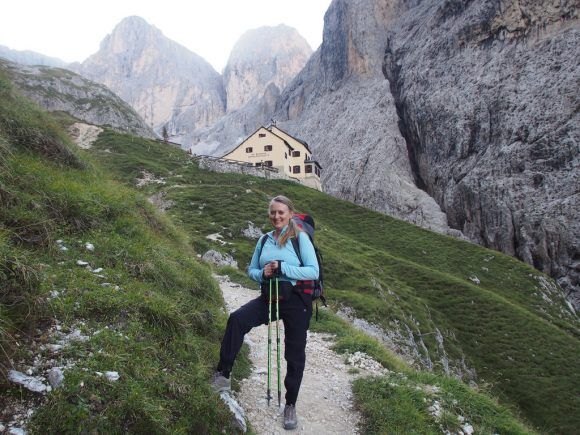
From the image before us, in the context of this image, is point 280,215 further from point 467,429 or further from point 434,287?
point 434,287

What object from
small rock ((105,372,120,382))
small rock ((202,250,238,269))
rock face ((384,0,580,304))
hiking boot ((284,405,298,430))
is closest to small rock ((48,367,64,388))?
small rock ((105,372,120,382))

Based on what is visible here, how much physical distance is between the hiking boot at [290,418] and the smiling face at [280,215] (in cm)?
328

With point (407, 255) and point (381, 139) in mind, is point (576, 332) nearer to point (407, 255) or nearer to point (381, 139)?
point (407, 255)

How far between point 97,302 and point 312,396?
505 centimetres

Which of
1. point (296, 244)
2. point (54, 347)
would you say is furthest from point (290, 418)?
point (54, 347)

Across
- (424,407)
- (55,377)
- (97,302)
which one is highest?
(97,302)

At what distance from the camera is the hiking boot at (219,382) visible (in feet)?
21.6

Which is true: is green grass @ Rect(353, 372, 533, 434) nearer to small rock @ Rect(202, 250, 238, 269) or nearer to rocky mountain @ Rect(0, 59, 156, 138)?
small rock @ Rect(202, 250, 238, 269)

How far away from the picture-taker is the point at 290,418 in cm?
701

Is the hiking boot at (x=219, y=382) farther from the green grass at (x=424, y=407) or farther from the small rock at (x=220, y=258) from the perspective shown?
the small rock at (x=220, y=258)

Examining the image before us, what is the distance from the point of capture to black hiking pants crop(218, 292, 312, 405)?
264 inches

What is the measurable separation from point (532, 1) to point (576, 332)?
82.9 m

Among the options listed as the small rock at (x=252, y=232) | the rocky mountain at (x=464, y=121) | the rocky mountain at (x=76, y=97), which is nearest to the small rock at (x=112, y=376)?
the small rock at (x=252, y=232)

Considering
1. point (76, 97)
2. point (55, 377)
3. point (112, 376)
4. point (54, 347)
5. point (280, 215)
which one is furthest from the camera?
point (76, 97)
